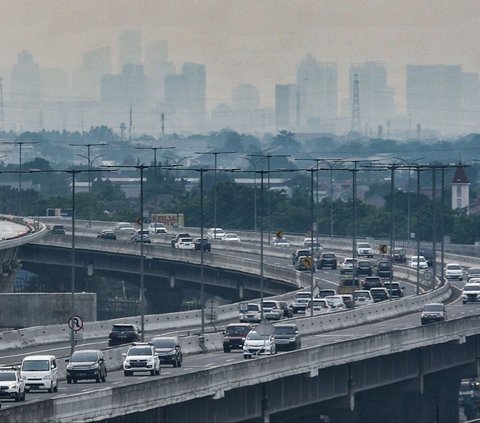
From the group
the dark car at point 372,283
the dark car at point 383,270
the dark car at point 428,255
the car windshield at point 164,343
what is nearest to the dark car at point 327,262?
the dark car at point 428,255

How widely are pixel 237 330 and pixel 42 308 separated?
32093 mm

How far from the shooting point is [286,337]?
95.0 metres

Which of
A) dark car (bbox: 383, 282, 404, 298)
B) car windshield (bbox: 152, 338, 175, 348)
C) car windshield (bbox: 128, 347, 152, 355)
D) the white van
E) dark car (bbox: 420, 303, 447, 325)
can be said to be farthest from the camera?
dark car (bbox: 383, 282, 404, 298)

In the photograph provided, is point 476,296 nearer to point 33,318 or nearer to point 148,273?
point 33,318

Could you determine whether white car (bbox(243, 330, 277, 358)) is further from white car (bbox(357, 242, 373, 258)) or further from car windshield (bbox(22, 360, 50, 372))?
white car (bbox(357, 242, 373, 258))

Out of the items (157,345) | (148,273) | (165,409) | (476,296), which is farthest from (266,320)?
(148,273)

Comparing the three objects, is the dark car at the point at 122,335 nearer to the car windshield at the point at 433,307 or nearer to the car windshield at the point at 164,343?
the car windshield at the point at 164,343

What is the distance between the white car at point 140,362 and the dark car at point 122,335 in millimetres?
17822

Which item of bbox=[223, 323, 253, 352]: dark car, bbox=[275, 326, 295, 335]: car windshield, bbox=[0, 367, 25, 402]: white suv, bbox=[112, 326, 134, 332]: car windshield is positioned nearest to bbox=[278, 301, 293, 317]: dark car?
bbox=[112, 326, 134, 332]: car windshield

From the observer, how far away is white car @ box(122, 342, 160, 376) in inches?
3187

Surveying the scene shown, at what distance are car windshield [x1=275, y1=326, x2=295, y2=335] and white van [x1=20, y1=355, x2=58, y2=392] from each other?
2311 cm

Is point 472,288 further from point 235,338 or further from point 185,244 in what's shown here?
point 185,244

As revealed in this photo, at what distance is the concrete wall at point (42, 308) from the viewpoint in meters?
125

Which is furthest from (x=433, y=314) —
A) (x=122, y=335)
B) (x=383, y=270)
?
(x=383, y=270)
